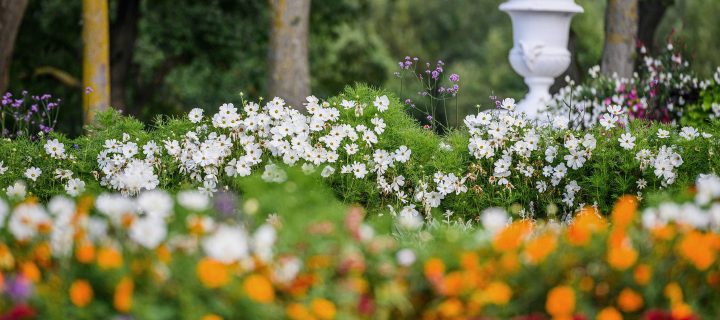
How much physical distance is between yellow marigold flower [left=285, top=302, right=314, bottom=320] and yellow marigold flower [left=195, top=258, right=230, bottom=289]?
20 centimetres

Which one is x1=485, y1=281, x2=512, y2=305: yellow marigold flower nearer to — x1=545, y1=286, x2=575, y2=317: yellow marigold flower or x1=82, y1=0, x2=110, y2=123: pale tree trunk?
x1=545, y1=286, x2=575, y2=317: yellow marigold flower

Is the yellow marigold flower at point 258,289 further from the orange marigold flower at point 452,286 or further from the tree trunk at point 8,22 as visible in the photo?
the tree trunk at point 8,22

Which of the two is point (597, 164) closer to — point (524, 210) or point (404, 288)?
point (524, 210)

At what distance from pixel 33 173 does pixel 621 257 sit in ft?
14.0

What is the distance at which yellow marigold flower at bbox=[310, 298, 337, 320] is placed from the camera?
102 inches

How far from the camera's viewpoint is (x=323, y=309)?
2.60 m

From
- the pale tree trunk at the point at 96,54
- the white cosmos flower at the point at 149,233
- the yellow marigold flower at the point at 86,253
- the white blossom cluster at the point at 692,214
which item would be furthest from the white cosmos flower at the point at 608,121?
the pale tree trunk at the point at 96,54

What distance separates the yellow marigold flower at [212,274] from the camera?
8.16 ft

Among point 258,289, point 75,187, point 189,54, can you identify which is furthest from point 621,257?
point 189,54

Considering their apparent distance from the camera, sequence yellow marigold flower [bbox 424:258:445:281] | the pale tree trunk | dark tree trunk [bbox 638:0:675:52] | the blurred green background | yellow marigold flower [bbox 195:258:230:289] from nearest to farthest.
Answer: yellow marigold flower [bbox 195:258:230:289], yellow marigold flower [bbox 424:258:445:281], the pale tree trunk, the blurred green background, dark tree trunk [bbox 638:0:675:52]

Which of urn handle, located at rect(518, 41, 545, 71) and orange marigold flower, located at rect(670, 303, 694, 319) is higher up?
urn handle, located at rect(518, 41, 545, 71)

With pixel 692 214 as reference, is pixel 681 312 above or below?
below

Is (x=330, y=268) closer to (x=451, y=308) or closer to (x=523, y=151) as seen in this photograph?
(x=451, y=308)

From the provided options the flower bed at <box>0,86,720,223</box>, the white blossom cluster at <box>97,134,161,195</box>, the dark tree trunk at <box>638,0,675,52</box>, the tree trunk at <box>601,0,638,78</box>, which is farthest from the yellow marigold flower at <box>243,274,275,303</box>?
the dark tree trunk at <box>638,0,675,52</box>
